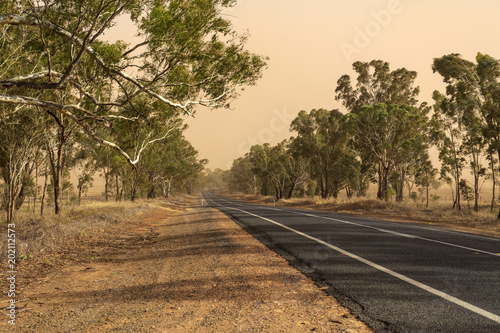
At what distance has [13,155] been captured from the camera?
68.0 feet

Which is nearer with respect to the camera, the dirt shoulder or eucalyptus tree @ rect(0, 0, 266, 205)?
the dirt shoulder

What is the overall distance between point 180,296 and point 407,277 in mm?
3609

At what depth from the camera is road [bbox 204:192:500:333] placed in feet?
11.0

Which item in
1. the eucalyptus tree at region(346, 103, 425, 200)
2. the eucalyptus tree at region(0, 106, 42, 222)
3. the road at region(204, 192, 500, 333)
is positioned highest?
the eucalyptus tree at region(346, 103, 425, 200)

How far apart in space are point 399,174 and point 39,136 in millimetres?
40363

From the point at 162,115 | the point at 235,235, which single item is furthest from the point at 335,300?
the point at 162,115

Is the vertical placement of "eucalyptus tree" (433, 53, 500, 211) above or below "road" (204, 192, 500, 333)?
above

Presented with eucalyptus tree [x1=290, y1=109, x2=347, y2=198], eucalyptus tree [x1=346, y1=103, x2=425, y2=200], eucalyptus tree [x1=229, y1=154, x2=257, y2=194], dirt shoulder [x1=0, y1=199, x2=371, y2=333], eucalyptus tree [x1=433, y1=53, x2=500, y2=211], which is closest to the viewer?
dirt shoulder [x1=0, y1=199, x2=371, y2=333]

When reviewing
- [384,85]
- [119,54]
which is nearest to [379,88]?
[384,85]

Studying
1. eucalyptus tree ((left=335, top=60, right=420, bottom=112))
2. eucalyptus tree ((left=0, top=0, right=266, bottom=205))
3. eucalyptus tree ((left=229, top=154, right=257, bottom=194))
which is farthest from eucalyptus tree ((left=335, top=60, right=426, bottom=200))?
eucalyptus tree ((left=229, top=154, right=257, bottom=194))

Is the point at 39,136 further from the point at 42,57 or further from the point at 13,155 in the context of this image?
the point at 42,57

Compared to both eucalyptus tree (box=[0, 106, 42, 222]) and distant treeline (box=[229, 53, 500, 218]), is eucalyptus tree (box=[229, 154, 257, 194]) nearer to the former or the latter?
distant treeline (box=[229, 53, 500, 218])

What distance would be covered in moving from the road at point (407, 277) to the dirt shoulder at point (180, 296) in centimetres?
38

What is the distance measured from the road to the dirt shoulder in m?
0.38
